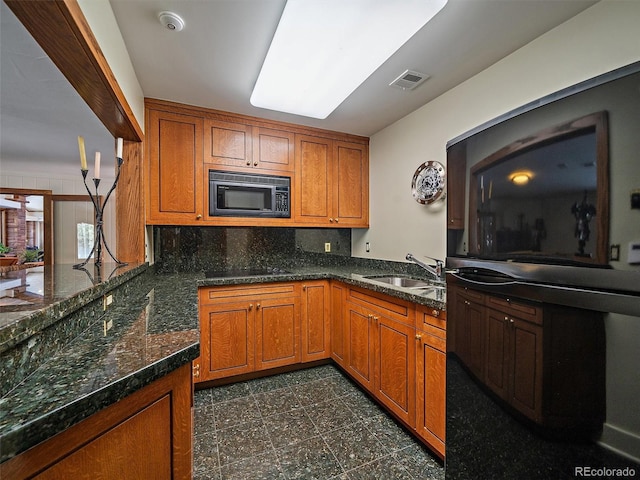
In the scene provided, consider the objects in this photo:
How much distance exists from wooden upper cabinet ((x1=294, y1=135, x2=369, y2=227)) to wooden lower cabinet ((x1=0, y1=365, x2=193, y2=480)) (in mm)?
2138

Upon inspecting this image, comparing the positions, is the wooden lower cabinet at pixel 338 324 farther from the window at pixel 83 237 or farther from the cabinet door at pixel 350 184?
the window at pixel 83 237

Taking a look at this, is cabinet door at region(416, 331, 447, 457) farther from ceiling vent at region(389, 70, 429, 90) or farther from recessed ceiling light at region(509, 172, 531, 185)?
ceiling vent at region(389, 70, 429, 90)

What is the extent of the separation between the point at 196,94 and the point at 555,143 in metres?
2.30

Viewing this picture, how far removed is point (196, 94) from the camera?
217 cm

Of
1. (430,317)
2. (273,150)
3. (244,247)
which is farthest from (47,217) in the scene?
(430,317)

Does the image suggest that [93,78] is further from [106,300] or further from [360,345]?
[360,345]

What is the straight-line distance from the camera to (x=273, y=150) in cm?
268

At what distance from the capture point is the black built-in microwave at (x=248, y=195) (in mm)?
2480

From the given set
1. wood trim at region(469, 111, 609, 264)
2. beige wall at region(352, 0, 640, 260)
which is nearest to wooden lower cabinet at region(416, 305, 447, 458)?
beige wall at region(352, 0, 640, 260)

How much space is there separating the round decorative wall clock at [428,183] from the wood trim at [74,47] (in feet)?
6.66

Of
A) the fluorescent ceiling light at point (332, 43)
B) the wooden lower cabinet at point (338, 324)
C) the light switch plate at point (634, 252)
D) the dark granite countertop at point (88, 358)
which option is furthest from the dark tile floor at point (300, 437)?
the fluorescent ceiling light at point (332, 43)

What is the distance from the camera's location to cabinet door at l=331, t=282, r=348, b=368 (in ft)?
7.86

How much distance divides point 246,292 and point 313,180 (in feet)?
4.21

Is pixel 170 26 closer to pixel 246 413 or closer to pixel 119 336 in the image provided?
pixel 119 336
